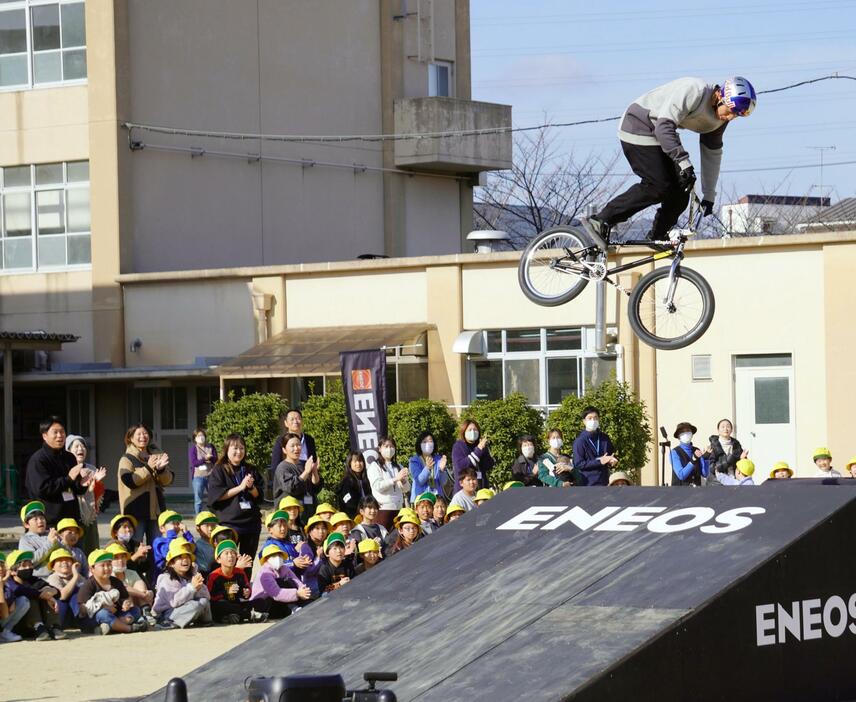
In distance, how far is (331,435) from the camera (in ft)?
79.9

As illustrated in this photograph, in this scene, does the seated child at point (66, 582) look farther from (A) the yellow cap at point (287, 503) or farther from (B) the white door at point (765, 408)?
(B) the white door at point (765, 408)

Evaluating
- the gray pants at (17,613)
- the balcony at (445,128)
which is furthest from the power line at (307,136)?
the gray pants at (17,613)

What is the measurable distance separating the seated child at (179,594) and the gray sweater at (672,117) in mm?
5738

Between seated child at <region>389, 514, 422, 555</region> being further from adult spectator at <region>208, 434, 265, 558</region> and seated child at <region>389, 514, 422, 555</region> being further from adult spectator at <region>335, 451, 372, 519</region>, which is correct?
adult spectator at <region>335, 451, 372, 519</region>

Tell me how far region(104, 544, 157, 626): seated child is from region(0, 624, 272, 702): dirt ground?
30cm

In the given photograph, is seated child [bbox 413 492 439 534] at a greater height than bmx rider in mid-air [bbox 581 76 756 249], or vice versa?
bmx rider in mid-air [bbox 581 76 756 249]

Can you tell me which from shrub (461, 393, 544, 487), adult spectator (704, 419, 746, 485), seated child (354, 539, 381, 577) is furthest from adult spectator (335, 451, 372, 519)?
shrub (461, 393, 544, 487)

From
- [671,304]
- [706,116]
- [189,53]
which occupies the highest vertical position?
[189,53]

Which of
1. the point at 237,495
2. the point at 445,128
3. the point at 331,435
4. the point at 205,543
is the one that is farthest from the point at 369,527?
the point at 445,128

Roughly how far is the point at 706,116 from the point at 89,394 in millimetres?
22833

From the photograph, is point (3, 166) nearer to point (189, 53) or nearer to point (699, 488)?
point (189, 53)

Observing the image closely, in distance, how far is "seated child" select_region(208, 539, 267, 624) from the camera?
1377cm

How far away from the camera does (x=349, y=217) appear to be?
34.7 m

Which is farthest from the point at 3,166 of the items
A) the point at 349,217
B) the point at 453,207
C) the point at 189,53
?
the point at 453,207
